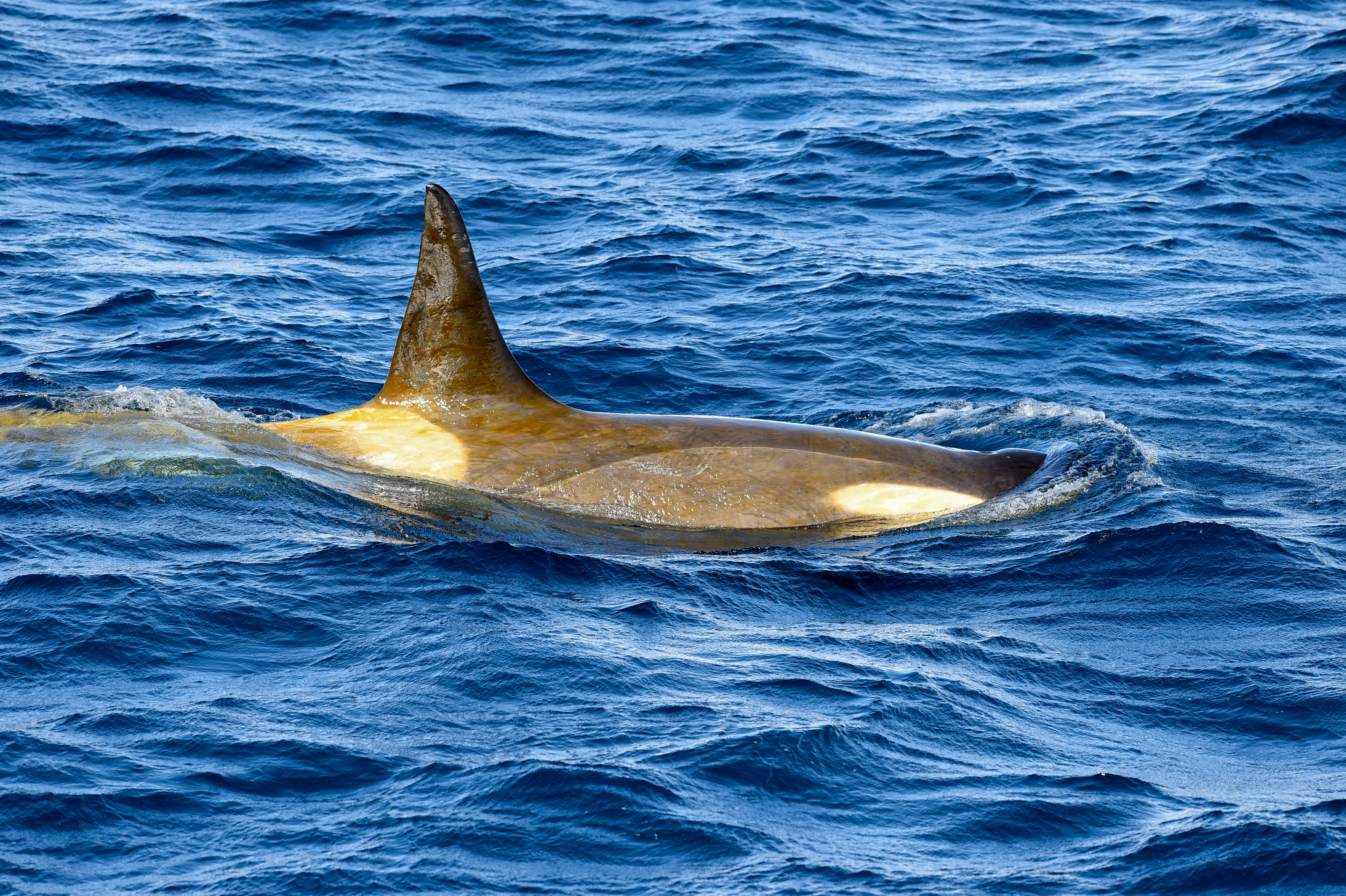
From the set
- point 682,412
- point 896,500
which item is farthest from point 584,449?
point 682,412

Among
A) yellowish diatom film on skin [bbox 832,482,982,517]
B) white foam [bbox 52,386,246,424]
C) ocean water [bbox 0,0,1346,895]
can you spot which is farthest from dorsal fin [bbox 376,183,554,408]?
yellowish diatom film on skin [bbox 832,482,982,517]

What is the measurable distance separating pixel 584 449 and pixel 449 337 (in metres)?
1.35

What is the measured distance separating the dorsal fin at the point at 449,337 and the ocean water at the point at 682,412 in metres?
0.96

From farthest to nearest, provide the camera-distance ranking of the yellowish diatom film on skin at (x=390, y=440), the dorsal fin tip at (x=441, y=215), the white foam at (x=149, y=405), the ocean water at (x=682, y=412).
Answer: the white foam at (x=149, y=405) < the yellowish diatom film on skin at (x=390, y=440) < the dorsal fin tip at (x=441, y=215) < the ocean water at (x=682, y=412)

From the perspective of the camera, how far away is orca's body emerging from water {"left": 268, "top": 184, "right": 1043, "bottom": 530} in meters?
11.1

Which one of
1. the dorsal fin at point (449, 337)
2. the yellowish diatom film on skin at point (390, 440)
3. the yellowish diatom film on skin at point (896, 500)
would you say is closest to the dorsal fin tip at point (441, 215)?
the dorsal fin at point (449, 337)

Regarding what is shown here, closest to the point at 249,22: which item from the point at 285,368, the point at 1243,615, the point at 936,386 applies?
the point at 285,368

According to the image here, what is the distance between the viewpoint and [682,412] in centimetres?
1471

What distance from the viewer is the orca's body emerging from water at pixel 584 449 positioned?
36.6 feet

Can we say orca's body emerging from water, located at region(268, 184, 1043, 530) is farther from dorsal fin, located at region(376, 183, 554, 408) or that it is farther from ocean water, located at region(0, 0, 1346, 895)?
ocean water, located at region(0, 0, 1346, 895)

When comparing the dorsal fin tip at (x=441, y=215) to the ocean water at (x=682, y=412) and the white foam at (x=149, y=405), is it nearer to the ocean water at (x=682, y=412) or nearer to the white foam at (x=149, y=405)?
the ocean water at (x=682, y=412)

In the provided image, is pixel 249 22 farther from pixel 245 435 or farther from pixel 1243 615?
pixel 1243 615

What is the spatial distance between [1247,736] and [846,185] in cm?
1454

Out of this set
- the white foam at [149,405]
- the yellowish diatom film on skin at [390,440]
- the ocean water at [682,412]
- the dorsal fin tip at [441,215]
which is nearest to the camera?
the ocean water at [682,412]
